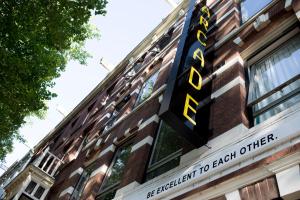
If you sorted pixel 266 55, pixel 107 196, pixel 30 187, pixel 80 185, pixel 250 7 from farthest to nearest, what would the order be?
pixel 30 187 → pixel 80 185 → pixel 250 7 → pixel 107 196 → pixel 266 55

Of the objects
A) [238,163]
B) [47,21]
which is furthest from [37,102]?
[238,163]

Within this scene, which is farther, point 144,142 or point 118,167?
point 118,167

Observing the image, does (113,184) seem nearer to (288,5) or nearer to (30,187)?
(30,187)

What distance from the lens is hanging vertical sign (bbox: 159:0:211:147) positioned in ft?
19.9

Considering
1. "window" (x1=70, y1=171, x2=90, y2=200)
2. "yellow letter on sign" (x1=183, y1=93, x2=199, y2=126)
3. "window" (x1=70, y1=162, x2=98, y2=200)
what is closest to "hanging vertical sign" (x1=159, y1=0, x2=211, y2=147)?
"yellow letter on sign" (x1=183, y1=93, x2=199, y2=126)

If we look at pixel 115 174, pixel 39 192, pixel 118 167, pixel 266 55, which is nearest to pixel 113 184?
pixel 115 174

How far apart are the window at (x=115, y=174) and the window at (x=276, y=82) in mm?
4916

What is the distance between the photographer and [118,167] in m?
10.2

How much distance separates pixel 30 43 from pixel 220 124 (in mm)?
7941

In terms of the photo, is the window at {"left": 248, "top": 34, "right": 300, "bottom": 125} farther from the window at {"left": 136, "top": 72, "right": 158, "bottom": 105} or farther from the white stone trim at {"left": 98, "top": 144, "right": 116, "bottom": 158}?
the window at {"left": 136, "top": 72, "right": 158, "bottom": 105}

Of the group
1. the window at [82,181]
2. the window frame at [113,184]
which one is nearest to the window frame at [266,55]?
the window frame at [113,184]

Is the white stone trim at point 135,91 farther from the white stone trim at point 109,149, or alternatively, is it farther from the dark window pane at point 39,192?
the dark window pane at point 39,192

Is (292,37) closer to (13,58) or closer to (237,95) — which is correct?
(237,95)

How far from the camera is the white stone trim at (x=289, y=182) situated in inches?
161
